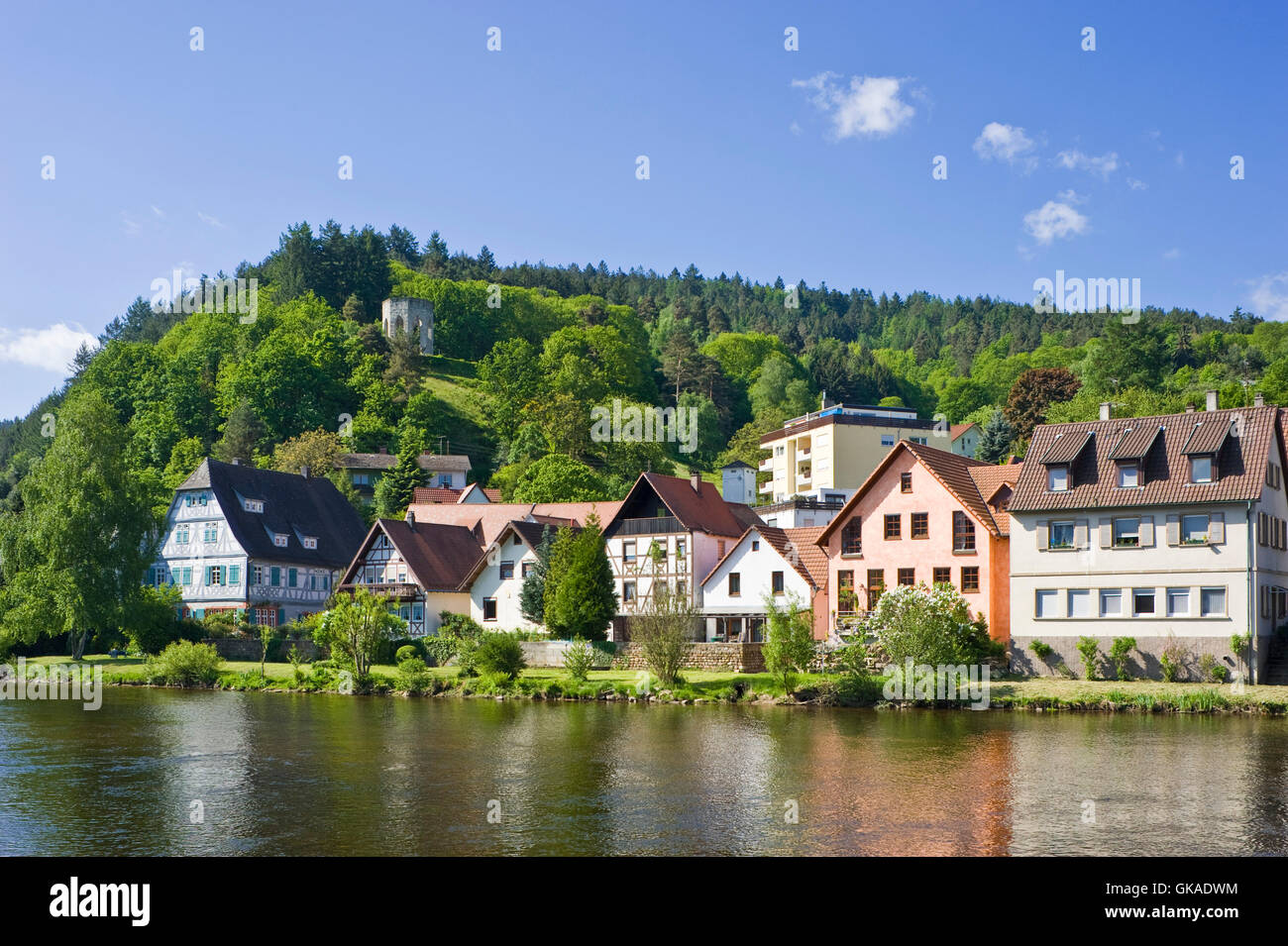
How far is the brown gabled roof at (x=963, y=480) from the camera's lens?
178ft

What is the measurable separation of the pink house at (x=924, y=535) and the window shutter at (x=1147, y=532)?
6.02 m

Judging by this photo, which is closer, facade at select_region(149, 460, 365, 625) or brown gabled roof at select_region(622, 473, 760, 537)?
brown gabled roof at select_region(622, 473, 760, 537)

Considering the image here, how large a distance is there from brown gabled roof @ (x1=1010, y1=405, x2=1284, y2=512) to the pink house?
3.24m

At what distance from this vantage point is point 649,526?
232 ft

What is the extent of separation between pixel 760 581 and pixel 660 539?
32.6 ft

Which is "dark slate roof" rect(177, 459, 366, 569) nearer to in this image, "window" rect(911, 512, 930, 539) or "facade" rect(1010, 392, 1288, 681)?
"window" rect(911, 512, 930, 539)

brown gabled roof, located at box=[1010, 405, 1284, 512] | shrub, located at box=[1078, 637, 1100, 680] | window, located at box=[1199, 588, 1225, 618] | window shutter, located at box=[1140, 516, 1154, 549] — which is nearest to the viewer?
window, located at box=[1199, 588, 1225, 618]

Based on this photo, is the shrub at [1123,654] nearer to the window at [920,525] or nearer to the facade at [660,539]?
the window at [920,525]

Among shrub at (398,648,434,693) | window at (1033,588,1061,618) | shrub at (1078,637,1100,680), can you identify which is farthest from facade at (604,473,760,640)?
shrub at (1078,637,1100,680)

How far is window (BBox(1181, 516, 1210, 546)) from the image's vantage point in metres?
47.6

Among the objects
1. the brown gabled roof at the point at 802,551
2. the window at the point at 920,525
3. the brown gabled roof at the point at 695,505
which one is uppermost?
the brown gabled roof at the point at 695,505

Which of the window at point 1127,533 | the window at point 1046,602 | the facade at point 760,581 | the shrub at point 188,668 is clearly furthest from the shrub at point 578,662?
the window at point 1127,533
